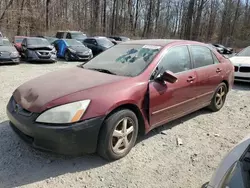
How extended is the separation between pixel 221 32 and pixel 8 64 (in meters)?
43.2

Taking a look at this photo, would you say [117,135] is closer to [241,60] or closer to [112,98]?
[112,98]

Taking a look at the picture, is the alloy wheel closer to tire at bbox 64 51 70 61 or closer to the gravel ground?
the gravel ground

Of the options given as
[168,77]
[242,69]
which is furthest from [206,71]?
[242,69]

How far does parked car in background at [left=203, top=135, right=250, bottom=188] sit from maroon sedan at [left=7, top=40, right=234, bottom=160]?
1.40m

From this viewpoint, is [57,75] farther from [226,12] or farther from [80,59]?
[226,12]

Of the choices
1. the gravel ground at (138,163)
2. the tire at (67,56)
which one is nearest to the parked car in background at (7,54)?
the tire at (67,56)

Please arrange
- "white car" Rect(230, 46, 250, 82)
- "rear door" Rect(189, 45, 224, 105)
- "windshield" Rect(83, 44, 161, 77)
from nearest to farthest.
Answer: "windshield" Rect(83, 44, 161, 77)
"rear door" Rect(189, 45, 224, 105)
"white car" Rect(230, 46, 250, 82)

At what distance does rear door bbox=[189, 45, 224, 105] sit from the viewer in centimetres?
428

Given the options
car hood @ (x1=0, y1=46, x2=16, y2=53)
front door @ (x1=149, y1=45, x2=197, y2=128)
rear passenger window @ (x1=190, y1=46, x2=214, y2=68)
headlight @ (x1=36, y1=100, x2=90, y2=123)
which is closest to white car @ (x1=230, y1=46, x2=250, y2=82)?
rear passenger window @ (x1=190, y1=46, x2=214, y2=68)

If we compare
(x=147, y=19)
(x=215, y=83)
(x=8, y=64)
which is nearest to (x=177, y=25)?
(x=147, y=19)

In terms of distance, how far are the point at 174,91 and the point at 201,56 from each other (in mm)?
1260

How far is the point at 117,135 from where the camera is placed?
300cm

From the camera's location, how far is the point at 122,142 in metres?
3.11

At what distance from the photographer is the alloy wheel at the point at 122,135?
301 centimetres
